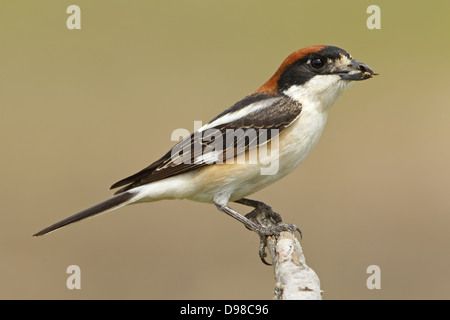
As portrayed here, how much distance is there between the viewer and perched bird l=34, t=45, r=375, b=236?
4.22 metres

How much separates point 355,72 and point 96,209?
6.45 ft

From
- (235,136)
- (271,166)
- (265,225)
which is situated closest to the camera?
(271,166)

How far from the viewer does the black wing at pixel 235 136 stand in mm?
4238

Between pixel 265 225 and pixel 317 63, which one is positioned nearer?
pixel 317 63

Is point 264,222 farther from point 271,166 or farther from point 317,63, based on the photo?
point 317,63

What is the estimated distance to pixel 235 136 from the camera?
431cm

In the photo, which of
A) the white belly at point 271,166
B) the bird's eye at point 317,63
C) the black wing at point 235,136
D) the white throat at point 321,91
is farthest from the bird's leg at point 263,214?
the bird's eye at point 317,63

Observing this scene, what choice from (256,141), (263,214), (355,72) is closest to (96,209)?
(256,141)

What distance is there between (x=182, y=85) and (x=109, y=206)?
255 inches

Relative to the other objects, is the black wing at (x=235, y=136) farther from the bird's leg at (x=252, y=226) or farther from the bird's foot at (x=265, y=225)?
the bird's foot at (x=265, y=225)

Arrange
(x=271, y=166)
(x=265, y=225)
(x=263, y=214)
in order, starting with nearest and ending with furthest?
(x=271, y=166), (x=265, y=225), (x=263, y=214)

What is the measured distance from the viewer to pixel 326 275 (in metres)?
6.95

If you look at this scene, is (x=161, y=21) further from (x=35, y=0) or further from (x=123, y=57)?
(x=35, y=0)

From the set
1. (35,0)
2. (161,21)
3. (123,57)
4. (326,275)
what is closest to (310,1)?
(161,21)
